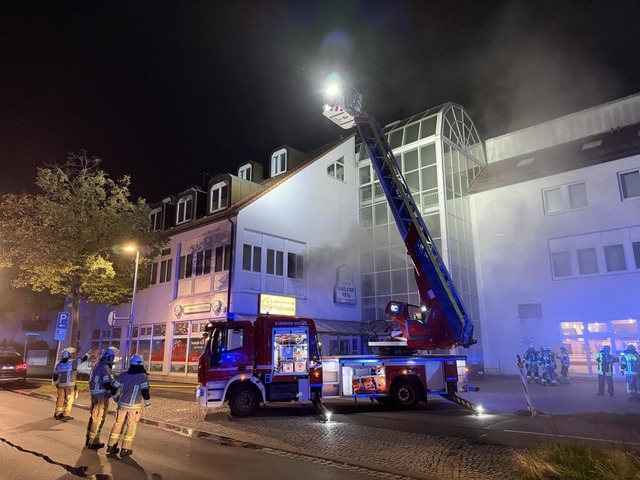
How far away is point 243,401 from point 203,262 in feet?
38.4

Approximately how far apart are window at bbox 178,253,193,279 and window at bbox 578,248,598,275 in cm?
1904

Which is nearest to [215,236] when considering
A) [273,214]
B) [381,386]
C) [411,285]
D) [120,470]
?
[273,214]

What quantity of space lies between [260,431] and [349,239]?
17.1 meters

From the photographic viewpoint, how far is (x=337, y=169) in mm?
25812

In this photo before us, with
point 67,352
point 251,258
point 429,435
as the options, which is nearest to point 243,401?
point 67,352

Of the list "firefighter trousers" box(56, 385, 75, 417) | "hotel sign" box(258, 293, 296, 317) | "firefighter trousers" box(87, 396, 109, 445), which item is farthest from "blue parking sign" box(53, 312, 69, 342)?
"firefighter trousers" box(87, 396, 109, 445)

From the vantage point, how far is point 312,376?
459 inches

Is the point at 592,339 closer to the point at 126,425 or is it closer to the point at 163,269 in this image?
the point at 126,425

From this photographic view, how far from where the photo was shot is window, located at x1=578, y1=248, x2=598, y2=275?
824 inches

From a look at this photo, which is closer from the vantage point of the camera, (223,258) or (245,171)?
(223,258)

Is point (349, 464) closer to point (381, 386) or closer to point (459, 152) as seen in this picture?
point (381, 386)

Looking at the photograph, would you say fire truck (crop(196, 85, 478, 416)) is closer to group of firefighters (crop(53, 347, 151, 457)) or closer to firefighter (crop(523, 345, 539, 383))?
group of firefighters (crop(53, 347, 151, 457))

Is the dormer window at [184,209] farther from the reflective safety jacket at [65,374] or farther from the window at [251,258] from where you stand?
the reflective safety jacket at [65,374]

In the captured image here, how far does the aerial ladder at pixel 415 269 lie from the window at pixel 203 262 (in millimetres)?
10435
